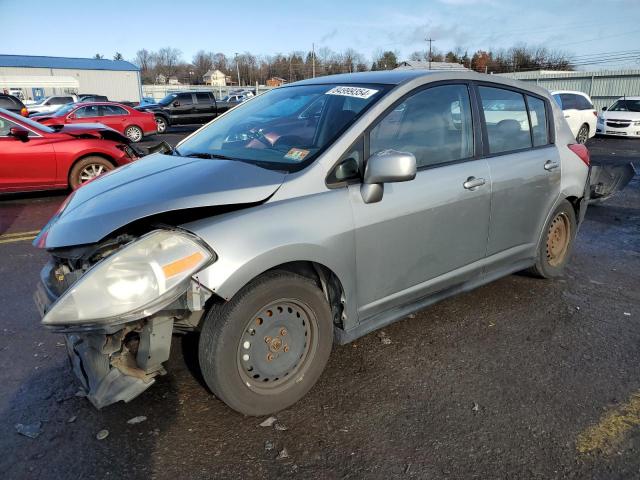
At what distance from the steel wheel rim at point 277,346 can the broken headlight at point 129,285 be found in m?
0.45

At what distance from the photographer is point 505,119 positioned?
3842mm

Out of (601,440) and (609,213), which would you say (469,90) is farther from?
(609,213)

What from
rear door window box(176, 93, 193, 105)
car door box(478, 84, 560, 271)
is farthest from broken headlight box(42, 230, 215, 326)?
rear door window box(176, 93, 193, 105)

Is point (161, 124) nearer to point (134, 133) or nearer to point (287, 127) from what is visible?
point (134, 133)

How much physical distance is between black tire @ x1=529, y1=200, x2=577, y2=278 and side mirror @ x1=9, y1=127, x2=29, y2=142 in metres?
7.81

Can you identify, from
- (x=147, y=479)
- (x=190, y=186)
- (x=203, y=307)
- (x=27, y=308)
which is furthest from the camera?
(x=27, y=308)

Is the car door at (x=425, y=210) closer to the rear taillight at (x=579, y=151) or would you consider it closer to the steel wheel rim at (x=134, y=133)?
the rear taillight at (x=579, y=151)

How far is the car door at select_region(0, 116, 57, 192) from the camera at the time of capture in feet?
25.7

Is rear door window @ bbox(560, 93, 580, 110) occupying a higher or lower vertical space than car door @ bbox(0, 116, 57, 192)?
higher

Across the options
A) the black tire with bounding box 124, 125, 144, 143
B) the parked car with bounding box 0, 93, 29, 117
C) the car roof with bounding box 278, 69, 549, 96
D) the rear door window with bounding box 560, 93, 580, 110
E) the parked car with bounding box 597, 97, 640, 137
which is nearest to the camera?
the car roof with bounding box 278, 69, 549, 96

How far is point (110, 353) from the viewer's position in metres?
2.36

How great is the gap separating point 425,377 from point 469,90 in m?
2.04

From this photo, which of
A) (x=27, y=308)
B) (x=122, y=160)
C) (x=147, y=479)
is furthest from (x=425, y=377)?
(x=122, y=160)

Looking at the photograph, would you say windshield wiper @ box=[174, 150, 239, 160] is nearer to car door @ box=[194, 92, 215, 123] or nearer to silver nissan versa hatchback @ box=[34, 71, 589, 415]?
silver nissan versa hatchback @ box=[34, 71, 589, 415]
